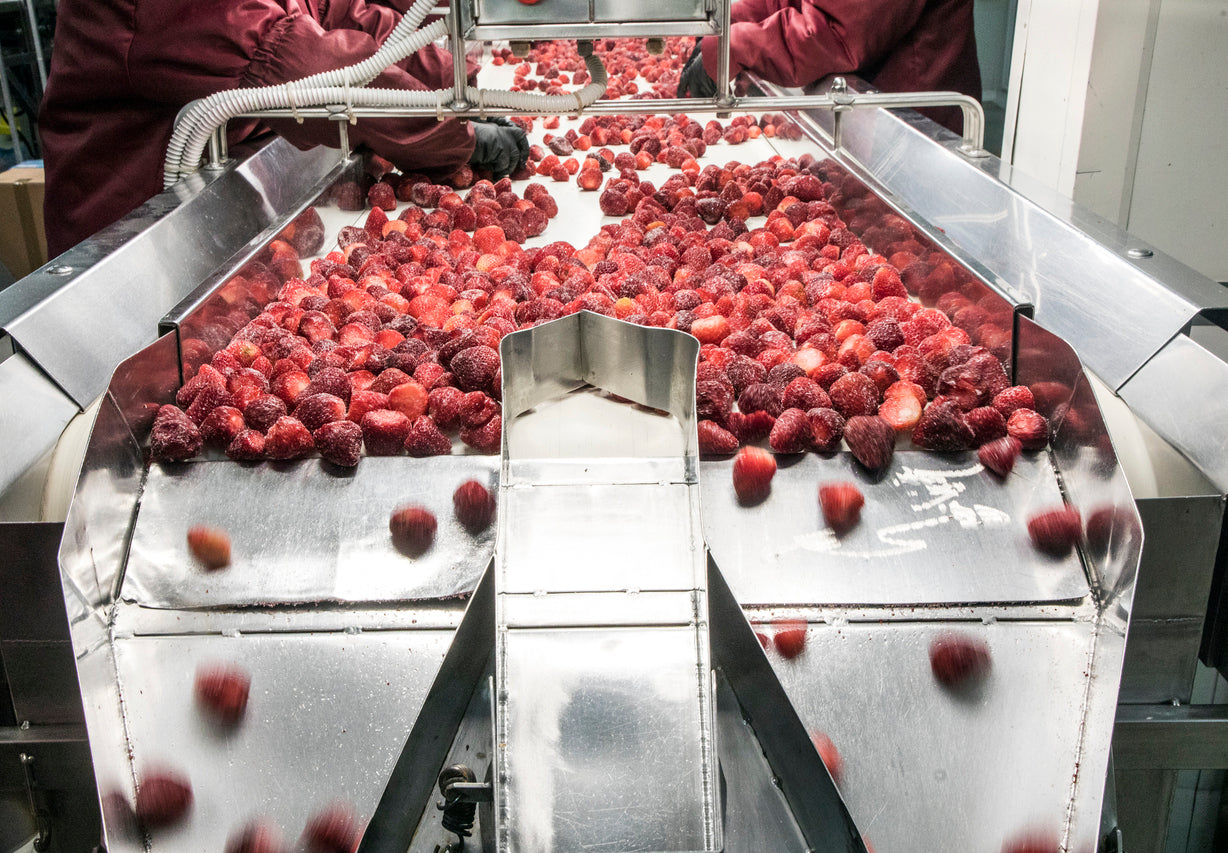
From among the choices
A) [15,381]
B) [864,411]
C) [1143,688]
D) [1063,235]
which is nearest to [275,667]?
[15,381]

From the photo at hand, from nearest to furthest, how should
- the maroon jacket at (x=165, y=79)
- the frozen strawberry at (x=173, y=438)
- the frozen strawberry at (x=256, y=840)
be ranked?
the frozen strawberry at (x=256, y=840) → the frozen strawberry at (x=173, y=438) → the maroon jacket at (x=165, y=79)

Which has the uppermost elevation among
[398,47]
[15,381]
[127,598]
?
[398,47]

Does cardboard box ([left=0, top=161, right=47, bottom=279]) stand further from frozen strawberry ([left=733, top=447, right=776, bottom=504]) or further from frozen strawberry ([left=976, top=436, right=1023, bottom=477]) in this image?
frozen strawberry ([left=976, top=436, right=1023, bottom=477])

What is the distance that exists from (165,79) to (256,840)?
1354 mm

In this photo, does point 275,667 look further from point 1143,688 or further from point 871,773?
point 1143,688

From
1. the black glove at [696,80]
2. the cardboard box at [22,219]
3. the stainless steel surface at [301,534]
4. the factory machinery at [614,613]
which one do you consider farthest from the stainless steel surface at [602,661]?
the cardboard box at [22,219]

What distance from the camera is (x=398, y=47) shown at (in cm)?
136

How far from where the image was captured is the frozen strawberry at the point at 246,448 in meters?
1.02

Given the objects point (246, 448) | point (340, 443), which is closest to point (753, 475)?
point (340, 443)

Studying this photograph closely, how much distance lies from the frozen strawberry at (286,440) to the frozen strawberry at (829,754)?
60cm

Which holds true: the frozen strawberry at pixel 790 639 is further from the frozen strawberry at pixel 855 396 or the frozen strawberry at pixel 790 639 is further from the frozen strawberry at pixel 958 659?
the frozen strawberry at pixel 855 396

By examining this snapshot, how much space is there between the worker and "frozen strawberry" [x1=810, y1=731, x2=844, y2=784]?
1343mm

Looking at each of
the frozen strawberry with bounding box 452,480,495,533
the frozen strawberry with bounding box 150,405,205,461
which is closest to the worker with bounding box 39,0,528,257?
the frozen strawberry with bounding box 150,405,205,461

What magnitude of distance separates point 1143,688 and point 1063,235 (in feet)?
1.98
